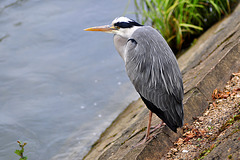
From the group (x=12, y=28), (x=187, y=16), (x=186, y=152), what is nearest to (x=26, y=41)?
(x=12, y=28)

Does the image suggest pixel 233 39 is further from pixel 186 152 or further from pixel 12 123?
pixel 12 123

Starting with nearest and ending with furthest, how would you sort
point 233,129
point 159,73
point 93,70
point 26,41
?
point 233,129 < point 159,73 < point 93,70 < point 26,41

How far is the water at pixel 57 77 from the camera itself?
5738mm

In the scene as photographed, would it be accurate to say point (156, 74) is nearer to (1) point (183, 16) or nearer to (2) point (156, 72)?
(2) point (156, 72)

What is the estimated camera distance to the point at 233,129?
2941 millimetres

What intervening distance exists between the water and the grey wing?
2109mm

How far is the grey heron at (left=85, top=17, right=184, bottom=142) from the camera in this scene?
3373mm

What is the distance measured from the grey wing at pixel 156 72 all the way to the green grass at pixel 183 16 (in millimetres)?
2827

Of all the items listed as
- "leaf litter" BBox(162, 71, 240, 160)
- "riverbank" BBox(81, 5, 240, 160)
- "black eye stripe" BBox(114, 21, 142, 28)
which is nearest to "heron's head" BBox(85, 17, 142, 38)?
"black eye stripe" BBox(114, 21, 142, 28)

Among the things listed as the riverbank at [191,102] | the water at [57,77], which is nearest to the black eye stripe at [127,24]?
the riverbank at [191,102]

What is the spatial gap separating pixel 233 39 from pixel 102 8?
544 cm

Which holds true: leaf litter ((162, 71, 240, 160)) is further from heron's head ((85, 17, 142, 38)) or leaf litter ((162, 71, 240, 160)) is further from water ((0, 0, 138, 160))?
water ((0, 0, 138, 160))

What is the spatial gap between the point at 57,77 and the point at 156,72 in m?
4.24

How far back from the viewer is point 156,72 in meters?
3.43
